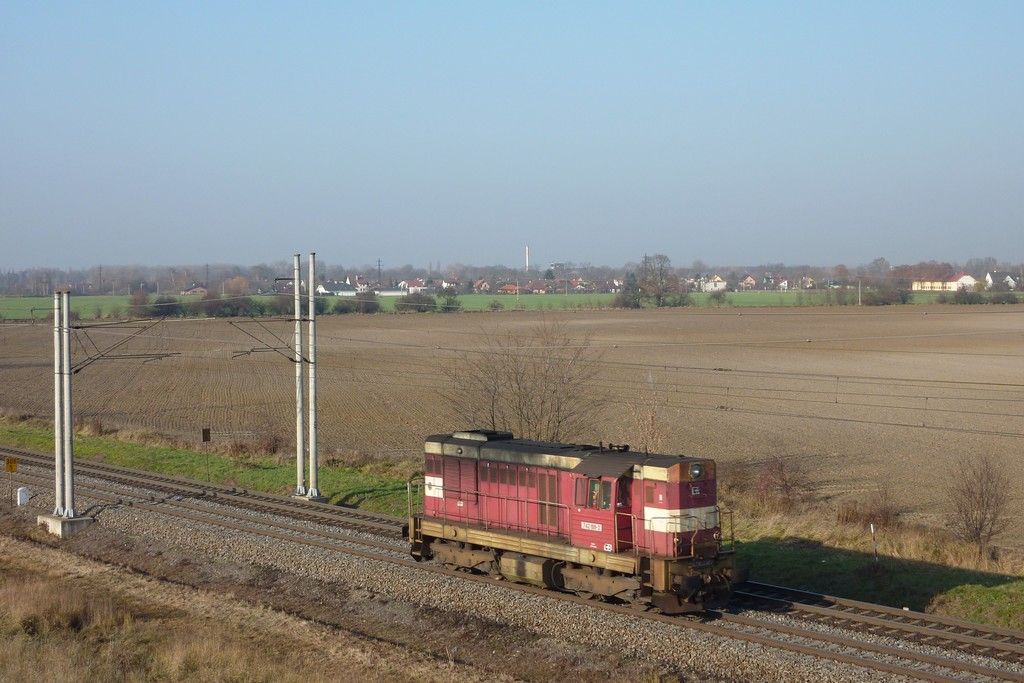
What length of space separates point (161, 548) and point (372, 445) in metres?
18.3

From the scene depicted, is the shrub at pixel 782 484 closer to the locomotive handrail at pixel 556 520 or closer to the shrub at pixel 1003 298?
the locomotive handrail at pixel 556 520

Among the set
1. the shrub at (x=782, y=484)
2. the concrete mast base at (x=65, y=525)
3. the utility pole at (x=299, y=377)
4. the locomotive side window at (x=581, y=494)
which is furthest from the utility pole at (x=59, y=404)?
the shrub at (x=782, y=484)

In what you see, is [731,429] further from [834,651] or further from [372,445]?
[834,651]

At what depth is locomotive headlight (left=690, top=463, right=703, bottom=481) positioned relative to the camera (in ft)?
58.3

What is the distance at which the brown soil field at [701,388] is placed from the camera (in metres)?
→ 41.2

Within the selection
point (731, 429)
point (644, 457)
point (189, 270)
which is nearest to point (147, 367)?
point (189, 270)

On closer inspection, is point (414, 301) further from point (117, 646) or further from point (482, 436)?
point (117, 646)

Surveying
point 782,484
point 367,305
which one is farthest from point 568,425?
point 367,305

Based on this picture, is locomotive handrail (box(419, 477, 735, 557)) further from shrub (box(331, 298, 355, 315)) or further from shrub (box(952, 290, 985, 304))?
shrub (box(952, 290, 985, 304))

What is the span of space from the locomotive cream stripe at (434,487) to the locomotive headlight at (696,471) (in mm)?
6146

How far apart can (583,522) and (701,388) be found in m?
42.2

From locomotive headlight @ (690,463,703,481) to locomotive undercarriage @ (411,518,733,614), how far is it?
1.43 metres

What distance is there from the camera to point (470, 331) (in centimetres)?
9238

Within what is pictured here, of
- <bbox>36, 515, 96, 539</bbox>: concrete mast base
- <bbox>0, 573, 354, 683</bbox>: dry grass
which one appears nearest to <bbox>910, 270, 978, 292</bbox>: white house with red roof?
<bbox>36, 515, 96, 539</bbox>: concrete mast base
